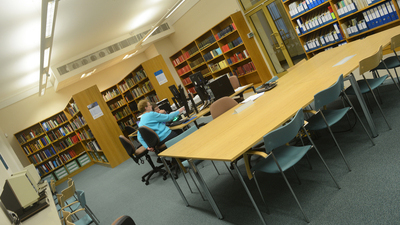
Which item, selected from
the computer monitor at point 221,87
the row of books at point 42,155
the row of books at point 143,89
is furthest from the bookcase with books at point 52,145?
the computer monitor at point 221,87

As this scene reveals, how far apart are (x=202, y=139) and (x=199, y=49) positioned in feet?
22.3

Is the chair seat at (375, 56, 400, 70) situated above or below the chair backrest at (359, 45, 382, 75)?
below

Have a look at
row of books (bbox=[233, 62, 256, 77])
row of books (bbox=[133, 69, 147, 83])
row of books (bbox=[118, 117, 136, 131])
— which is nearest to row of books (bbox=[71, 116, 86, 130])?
row of books (bbox=[118, 117, 136, 131])

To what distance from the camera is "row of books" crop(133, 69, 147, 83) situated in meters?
8.95

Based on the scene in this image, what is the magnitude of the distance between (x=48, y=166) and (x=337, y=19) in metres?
10.2

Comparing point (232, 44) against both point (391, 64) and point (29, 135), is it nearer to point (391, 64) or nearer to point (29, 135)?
point (391, 64)

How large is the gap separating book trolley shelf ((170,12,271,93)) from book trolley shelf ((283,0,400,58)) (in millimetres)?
1509

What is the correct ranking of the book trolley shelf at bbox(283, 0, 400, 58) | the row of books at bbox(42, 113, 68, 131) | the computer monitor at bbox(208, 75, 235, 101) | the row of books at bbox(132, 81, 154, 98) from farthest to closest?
the row of books at bbox(42, 113, 68, 131), the row of books at bbox(132, 81, 154, 98), the book trolley shelf at bbox(283, 0, 400, 58), the computer monitor at bbox(208, 75, 235, 101)

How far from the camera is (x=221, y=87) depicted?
5.00 m

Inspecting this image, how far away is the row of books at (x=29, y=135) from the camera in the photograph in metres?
9.64

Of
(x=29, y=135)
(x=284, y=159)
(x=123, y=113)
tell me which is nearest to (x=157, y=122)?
(x=284, y=159)

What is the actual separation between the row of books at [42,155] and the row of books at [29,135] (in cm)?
63

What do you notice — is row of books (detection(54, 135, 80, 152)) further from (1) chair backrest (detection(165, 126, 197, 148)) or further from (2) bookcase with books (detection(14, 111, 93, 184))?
(1) chair backrest (detection(165, 126, 197, 148))

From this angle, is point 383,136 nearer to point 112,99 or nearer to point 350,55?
point 350,55
